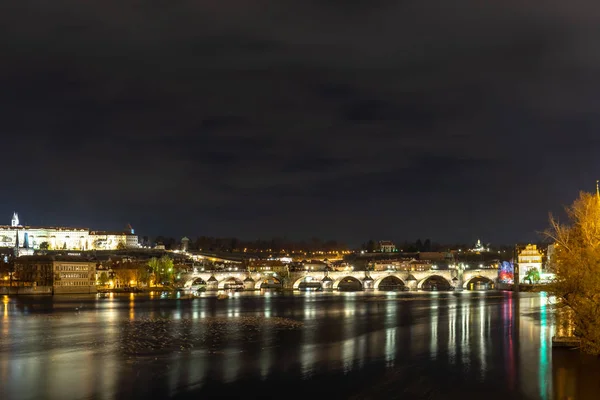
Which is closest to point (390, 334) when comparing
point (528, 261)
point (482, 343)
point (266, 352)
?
point (482, 343)

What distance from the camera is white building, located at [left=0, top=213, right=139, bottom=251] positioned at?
18200 centimetres

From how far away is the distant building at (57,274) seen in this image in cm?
9038

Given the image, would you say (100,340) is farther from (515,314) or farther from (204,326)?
(515,314)

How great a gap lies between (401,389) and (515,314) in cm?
2790

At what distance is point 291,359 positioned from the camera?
86.3 feet

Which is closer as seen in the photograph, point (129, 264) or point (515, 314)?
point (515, 314)

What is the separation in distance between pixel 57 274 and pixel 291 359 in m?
71.0

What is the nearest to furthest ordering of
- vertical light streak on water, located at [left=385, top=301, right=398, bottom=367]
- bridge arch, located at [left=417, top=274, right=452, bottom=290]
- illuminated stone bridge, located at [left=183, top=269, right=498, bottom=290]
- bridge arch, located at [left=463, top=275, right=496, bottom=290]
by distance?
vertical light streak on water, located at [left=385, top=301, right=398, bottom=367], illuminated stone bridge, located at [left=183, top=269, right=498, bottom=290], bridge arch, located at [left=463, top=275, right=496, bottom=290], bridge arch, located at [left=417, top=274, right=452, bottom=290]

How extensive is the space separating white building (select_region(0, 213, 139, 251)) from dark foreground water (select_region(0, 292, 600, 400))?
483 ft

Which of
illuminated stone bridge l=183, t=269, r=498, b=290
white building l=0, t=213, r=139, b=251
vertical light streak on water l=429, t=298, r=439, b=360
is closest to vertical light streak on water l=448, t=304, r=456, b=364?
vertical light streak on water l=429, t=298, r=439, b=360

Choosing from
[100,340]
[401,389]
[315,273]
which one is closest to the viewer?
[401,389]

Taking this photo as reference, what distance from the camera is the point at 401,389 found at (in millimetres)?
20516

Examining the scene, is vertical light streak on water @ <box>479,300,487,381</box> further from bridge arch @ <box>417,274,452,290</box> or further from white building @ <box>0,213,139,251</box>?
white building @ <box>0,213,139,251</box>

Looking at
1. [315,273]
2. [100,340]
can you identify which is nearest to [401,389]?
[100,340]
